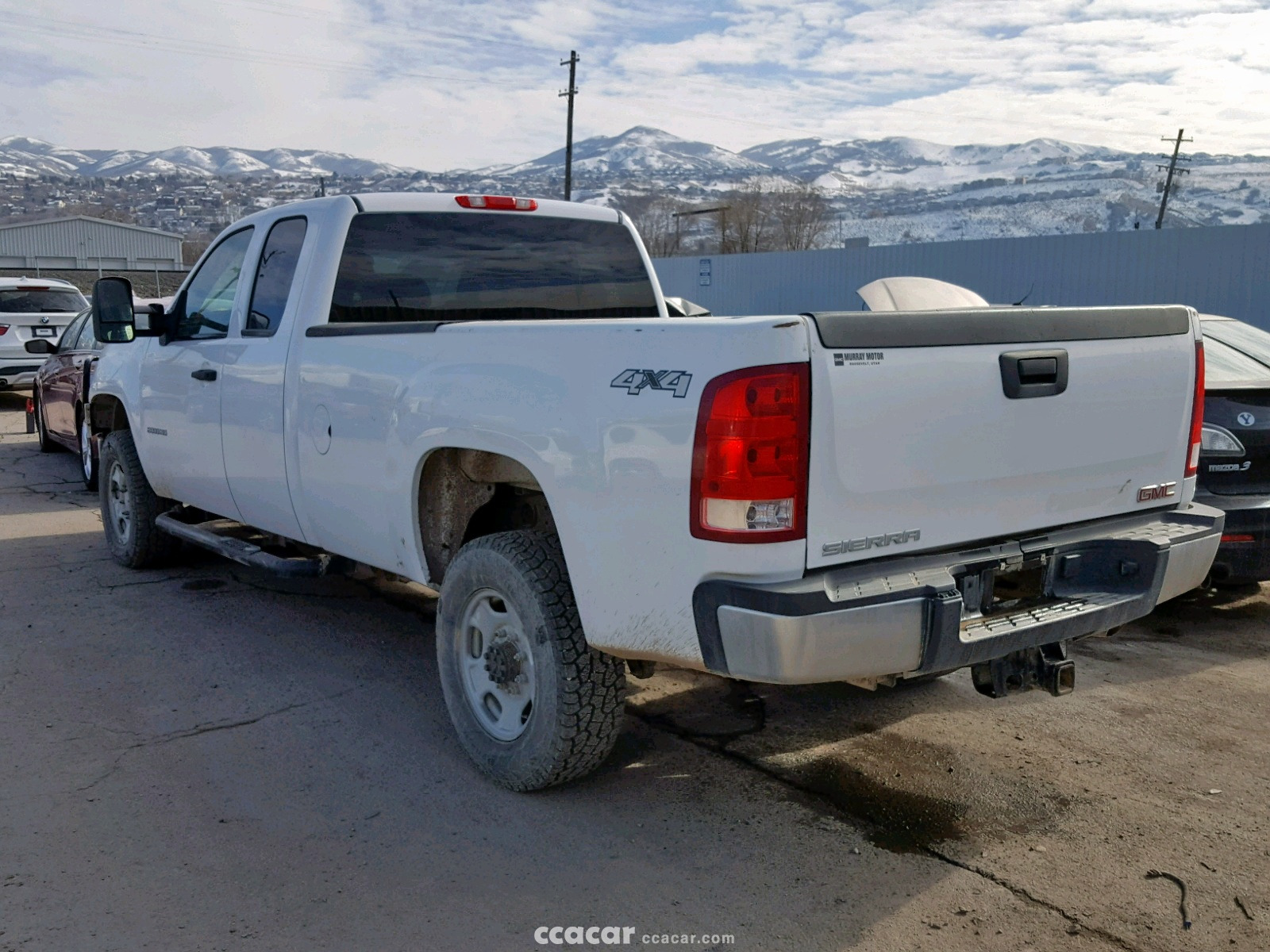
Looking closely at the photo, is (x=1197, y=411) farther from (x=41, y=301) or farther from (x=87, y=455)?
(x=41, y=301)

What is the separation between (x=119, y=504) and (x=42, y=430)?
19.8 ft

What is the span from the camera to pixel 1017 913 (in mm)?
3123

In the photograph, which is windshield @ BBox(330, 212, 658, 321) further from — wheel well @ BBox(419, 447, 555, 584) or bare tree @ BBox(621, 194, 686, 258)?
bare tree @ BBox(621, 194, 686, 258)

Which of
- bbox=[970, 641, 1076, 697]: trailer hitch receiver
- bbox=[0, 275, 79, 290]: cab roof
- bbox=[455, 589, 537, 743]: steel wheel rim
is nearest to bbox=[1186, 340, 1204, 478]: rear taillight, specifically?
bbox=[970, 641, 1076, 697]: trailer hitch receiver

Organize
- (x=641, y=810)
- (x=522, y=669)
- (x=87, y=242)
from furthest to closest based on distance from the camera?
1. (x=87, y=242)
2. (x=522, y=669)
3. (x=641, y=810)

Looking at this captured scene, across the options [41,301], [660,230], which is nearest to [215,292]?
[41,301]

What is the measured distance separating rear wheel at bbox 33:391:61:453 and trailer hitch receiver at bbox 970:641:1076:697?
10881mm

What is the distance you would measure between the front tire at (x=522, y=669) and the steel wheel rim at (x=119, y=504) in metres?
3.61

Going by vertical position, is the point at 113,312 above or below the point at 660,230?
below

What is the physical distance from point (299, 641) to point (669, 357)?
3.27 m

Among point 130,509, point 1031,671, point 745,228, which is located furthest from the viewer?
point 745,228

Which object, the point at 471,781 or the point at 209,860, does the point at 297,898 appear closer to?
the point at 209,860

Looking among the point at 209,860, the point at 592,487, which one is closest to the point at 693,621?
the point at 592,487

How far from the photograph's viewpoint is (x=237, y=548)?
18.1 feet
